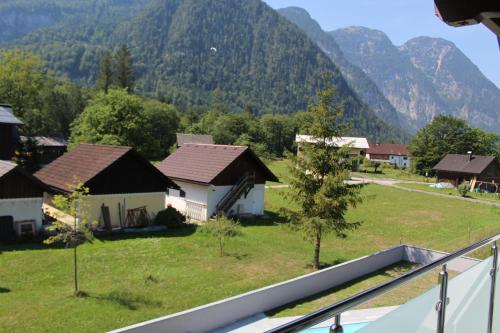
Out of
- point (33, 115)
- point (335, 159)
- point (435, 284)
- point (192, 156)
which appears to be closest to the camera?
point (435, 284)

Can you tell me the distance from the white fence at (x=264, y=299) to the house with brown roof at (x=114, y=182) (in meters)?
12.4

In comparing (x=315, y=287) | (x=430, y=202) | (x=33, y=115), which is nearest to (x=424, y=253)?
(x=315, y=287)

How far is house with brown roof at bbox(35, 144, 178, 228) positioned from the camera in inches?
899

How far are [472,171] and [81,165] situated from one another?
5367cm

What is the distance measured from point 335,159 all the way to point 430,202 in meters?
27.7

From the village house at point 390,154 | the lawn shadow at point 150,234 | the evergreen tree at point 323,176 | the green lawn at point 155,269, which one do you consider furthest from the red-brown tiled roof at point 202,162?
the village house at point 390,154

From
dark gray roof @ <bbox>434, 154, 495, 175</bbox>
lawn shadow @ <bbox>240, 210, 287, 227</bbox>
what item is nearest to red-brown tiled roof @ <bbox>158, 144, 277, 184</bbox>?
lawn shadow @ <bbox>240, 210, 287, 227</bbox>

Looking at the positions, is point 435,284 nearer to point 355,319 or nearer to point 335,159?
point 355,319

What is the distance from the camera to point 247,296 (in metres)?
12.0

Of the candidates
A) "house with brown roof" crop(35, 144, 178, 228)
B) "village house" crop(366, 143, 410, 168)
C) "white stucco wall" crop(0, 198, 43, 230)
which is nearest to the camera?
"white stucco wall" crop(0, 198, 43, 230)

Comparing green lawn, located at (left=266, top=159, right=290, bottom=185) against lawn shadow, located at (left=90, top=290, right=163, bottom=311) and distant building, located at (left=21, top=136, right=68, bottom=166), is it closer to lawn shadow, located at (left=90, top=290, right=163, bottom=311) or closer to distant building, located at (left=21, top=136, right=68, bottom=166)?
lawn shadow, located at (left=90, top=290, right=163, bottom=311)

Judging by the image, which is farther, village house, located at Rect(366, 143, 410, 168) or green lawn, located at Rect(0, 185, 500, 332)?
village house, located at Rect(366, 143, 410, 168)

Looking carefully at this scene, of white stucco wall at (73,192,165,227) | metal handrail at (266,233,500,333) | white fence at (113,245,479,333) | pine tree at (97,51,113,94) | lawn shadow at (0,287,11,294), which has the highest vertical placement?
pine tree at (97,51,113,94)

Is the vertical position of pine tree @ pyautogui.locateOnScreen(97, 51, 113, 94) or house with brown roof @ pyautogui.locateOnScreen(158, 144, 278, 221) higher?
pine tree @ pyautogui.locateOnScreen(97, 51, 113, 94)
